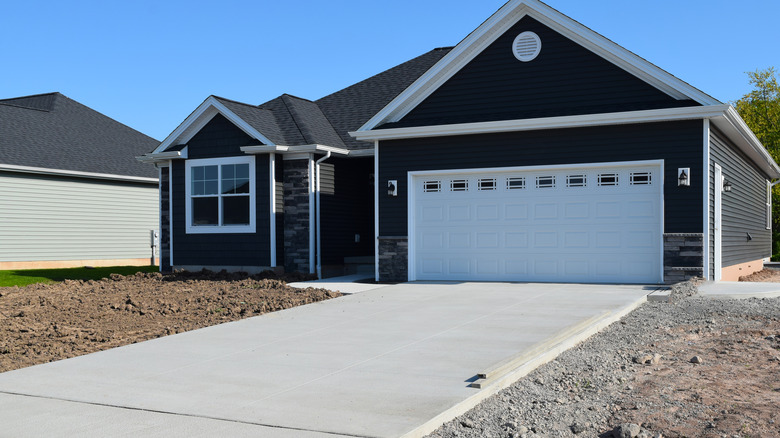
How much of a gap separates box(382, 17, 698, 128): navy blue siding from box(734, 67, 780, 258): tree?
82.3ft

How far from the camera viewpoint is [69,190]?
81.1 ft

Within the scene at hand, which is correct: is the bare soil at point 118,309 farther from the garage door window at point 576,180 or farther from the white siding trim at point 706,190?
the white siding trim at point 706,190

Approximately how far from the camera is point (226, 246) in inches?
728

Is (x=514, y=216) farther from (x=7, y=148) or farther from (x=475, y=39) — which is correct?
(x=7, y=148)

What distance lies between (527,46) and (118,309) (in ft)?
31.2

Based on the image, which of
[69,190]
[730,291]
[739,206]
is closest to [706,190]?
[730,291]

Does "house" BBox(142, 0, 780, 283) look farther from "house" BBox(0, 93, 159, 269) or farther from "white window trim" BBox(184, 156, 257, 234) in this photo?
"house" BBox(0, 93, 159, 269)

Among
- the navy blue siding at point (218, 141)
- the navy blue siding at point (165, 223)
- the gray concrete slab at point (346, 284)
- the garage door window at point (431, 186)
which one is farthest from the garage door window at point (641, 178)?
the navy blue siding at point (165, 223)

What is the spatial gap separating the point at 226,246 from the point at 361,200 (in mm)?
3731

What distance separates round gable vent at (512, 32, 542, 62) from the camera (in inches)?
607

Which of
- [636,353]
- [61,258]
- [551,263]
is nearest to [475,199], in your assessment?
[551,263]

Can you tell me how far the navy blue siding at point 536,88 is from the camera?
1470cm

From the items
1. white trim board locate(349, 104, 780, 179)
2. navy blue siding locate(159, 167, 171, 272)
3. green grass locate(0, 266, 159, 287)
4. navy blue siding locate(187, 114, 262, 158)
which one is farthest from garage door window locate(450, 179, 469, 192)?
green grass locate(0, 266, 159, 287)

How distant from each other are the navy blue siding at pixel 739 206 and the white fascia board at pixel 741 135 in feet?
0.52
